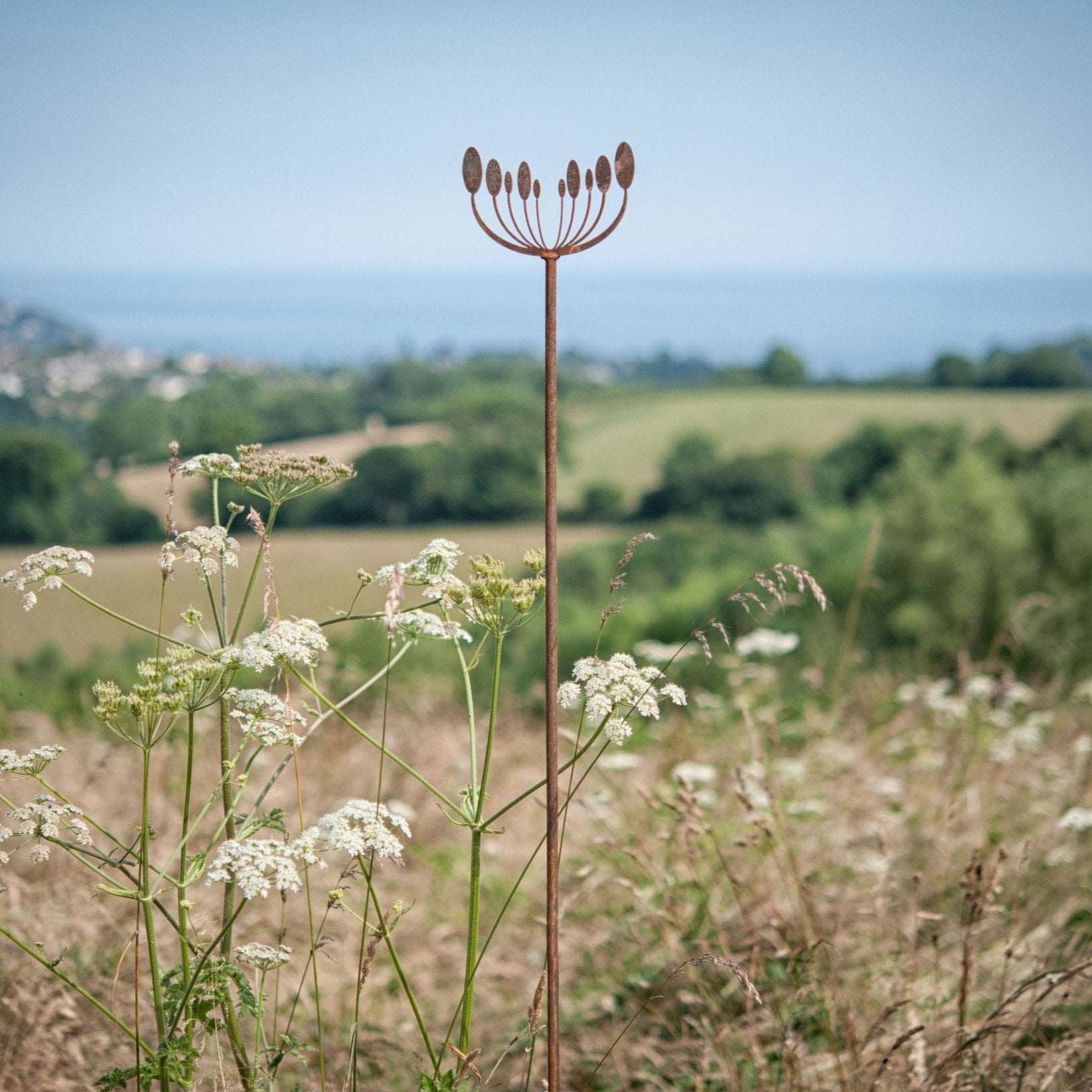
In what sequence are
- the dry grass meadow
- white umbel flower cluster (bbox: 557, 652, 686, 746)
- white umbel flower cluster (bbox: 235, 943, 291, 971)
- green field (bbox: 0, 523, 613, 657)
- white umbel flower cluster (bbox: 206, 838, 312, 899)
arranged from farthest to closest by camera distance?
green field (bbox: 0, 523, 613, 657)
the dry grass meadow
white umbel flower cluster (bbox: 235, 943, 291, 971)
white umbel flower cluster (bbox: 557, 652, 686, 746)
white umbel flower cluster (bbox: 206, 838, 312, 899)

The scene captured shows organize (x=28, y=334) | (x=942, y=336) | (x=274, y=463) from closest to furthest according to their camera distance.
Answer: (x=274, y=463), (x=28, y=334), (x=942, y=336)

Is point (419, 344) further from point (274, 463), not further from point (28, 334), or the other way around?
point (274, 463)

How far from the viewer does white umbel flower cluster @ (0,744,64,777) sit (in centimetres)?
131

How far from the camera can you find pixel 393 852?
1.37m

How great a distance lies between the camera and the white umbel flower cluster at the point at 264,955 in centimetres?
144

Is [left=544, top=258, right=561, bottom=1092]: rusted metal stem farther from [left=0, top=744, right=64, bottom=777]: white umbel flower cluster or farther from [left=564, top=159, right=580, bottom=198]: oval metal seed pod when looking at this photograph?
[left=0, top=744, right=64, bottom=777]: white umbel flower cluster

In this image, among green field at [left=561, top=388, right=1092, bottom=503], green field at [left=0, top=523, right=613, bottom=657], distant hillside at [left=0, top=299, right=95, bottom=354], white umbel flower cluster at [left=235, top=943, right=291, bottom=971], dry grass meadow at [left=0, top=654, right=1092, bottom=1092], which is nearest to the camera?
white umbel flower cluster at [left=235, top=943, right=291, bottom=971]

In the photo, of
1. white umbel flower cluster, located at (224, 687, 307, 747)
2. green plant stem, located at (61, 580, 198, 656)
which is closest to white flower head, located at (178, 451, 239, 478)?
green plant stem, located at (61, 580, 198, 656)

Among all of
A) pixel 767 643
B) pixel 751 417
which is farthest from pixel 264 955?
pixel 751 417

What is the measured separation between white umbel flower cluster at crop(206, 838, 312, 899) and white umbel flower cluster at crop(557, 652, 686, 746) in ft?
1.32

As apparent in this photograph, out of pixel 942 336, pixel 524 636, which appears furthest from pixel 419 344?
pixel 524 636

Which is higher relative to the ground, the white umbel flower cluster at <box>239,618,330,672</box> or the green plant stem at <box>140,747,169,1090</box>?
the white umbel flower cluster at <box>239,618,330,672</box>

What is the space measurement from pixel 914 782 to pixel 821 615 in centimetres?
596

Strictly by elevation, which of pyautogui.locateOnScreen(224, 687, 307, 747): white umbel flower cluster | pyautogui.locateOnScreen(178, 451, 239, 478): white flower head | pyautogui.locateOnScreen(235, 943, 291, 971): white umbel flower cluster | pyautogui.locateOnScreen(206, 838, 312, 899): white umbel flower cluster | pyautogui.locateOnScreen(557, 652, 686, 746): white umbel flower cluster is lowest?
pyautogui.locateOnScreen(235, 943, 291, 971): white umbel flower cluster
